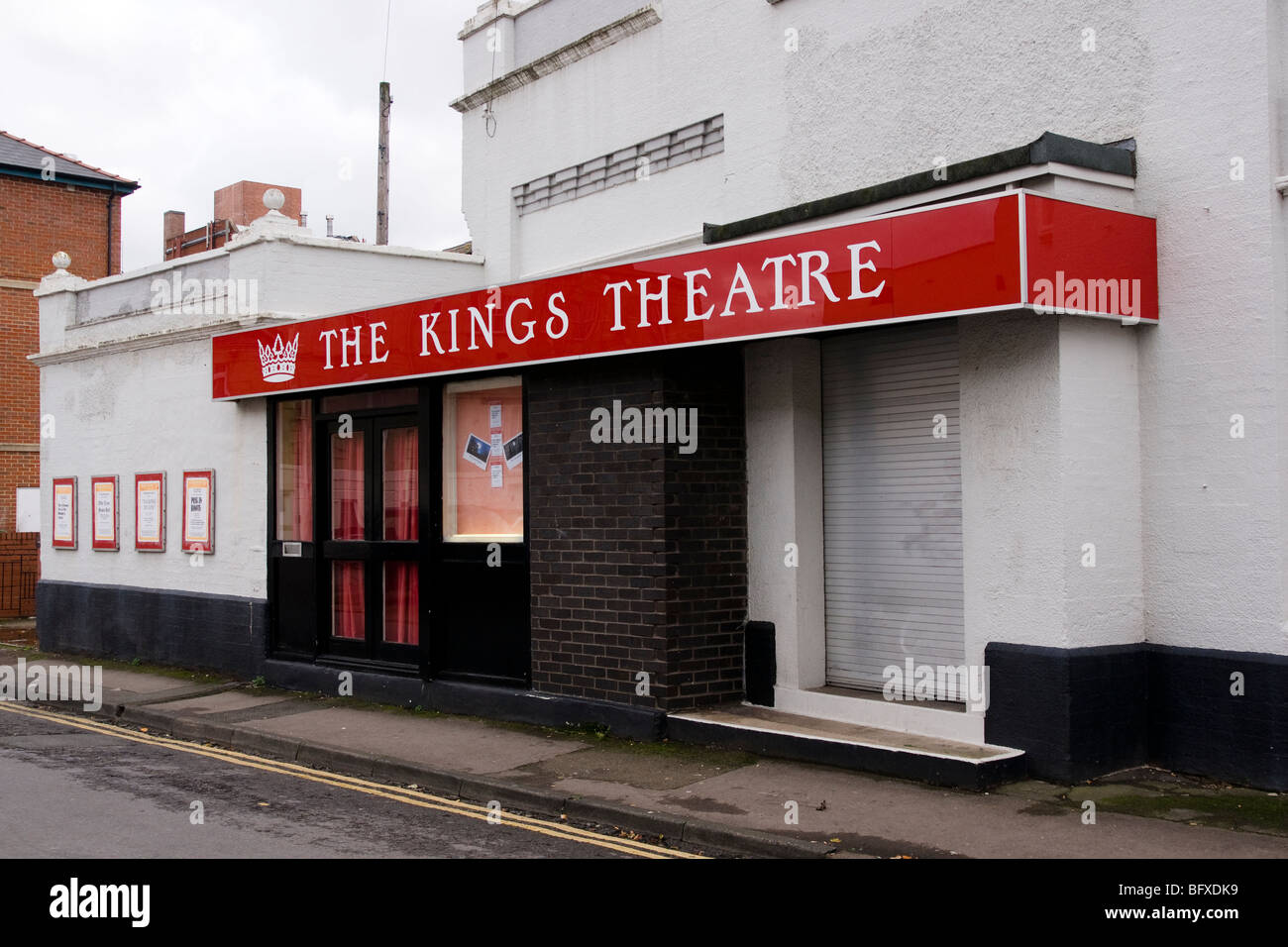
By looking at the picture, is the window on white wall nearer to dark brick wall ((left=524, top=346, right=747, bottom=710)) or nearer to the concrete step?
dark brick wall ((left=524, top=346, right=747, bottom=710))

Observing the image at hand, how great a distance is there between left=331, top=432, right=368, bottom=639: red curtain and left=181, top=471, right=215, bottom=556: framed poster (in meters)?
2.12

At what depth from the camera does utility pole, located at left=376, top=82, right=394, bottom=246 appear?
25547 mm

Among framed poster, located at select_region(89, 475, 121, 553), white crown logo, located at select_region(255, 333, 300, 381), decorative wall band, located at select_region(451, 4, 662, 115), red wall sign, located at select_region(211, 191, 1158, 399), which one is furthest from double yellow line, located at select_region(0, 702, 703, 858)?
decorative wall band, located at select_region(451, 4, 662, 115)

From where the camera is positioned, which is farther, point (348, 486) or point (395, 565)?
point (348, 486)

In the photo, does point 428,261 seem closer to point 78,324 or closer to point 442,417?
point 442,417

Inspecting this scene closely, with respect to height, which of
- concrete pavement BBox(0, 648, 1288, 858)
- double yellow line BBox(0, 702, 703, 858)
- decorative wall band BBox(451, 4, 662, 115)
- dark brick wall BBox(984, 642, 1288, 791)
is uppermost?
decorative wall band BBox(451, 4, 662, 115)

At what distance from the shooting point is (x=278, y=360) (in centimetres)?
1336

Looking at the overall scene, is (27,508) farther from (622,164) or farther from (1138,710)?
(1138,710)

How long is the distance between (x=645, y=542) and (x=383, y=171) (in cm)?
1817

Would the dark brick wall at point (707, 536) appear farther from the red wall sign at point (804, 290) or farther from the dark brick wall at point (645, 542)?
the red wall sign at point (804, 290)

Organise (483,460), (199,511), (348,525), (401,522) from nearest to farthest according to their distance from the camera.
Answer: (483,460) → (401,522) → (348,525) → (199,511)

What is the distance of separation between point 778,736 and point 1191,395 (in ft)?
12.0

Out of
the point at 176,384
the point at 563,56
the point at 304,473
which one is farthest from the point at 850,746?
the point at 176,384
